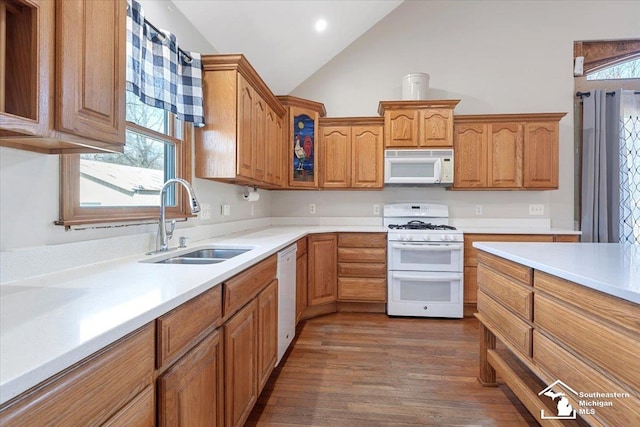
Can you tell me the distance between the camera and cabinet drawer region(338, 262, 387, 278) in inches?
131

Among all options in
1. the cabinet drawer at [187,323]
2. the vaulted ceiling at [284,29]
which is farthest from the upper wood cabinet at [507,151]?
the cabinet drawer at [187,323]

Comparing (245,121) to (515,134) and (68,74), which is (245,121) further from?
(515,134)

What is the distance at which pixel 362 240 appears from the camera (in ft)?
10.9

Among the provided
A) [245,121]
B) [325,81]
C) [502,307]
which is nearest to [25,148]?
[245,121]

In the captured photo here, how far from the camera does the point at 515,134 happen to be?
3439 mm

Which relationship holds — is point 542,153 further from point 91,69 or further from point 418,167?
point 91,69

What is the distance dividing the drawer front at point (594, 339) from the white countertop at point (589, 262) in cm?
12

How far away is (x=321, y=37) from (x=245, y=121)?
182cm

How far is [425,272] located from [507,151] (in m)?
1.62

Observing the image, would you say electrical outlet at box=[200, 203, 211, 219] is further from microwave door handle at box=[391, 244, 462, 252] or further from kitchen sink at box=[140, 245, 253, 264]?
microwave door handle at box=[391, 244, 462, 252]

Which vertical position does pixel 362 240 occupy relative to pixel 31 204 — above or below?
below

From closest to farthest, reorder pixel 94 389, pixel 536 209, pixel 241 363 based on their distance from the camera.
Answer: pixel 94 389 → pixel 241 363 → pixel 536 209

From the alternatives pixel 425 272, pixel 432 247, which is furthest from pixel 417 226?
pixel 425 272

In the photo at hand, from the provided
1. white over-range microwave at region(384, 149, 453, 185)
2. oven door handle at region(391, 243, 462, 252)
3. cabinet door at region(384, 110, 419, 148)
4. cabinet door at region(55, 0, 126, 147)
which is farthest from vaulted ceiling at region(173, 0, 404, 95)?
oven door handle at region(391, 243, 462, 252)
